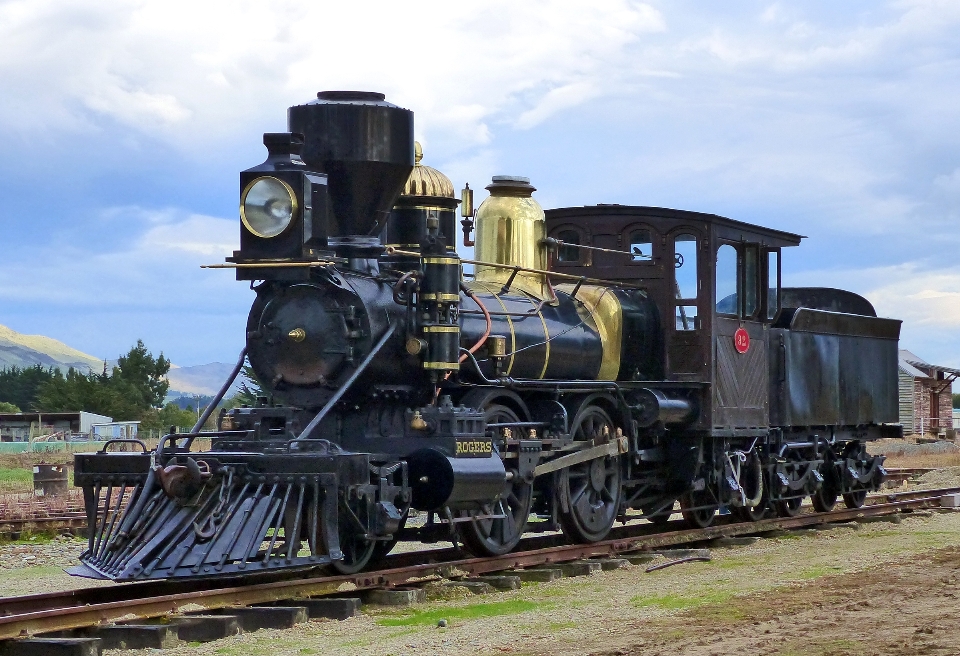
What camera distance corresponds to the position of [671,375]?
1398cm

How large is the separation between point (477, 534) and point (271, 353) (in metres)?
2.27

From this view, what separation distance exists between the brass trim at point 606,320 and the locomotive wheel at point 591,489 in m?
0.54

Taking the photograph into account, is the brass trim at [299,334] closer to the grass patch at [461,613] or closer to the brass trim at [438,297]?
the brass trim at [438,297]

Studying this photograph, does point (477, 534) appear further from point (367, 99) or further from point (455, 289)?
point (367, 99)

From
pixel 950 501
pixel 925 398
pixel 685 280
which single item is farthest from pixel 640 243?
pixel 925 398

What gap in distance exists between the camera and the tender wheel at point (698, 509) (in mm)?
14735

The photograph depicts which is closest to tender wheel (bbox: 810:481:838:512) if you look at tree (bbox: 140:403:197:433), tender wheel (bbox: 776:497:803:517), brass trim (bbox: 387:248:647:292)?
tender wheel (bbox: 776:497:803:517)

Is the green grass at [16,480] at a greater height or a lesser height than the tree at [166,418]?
lesser

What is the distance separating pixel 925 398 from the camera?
57156 millimetres

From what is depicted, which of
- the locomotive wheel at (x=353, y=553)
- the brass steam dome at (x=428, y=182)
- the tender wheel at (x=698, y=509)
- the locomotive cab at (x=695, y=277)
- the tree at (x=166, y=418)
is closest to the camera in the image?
the locomotive wheel at (x=353, y=553)

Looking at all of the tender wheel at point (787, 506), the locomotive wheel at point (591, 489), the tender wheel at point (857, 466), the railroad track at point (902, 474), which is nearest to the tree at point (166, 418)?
the railroad track at point (902, 474)

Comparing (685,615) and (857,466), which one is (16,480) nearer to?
(857,466)

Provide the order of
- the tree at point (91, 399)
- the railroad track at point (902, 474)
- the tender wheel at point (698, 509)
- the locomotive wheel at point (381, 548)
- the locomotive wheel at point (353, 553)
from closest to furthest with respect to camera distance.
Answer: the locomotive wheel at point (353, 553) < the locomotive wheel at point (381, 548) < the tender wheel at point (698, 509) < the railroad track at point (902, 474) < the tree at point (91, 399)

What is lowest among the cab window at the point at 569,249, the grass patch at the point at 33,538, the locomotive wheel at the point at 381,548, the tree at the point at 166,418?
the grass patch at the point at 33,538
